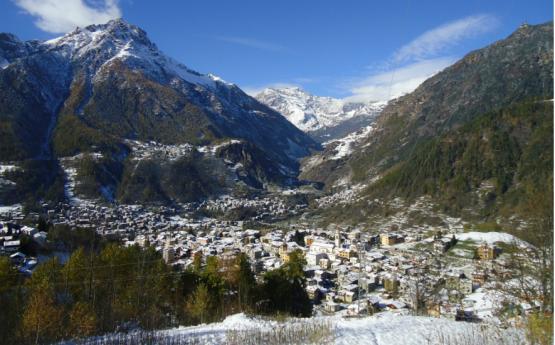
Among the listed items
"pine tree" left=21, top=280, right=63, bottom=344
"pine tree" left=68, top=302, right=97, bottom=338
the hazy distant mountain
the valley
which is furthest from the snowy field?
the hazy distant mountain

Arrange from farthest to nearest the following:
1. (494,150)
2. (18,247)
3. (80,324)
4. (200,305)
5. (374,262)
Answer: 1. (494,150)
2. (374,262)
3. (18,247)
4. (200,305)
5. (80,324)

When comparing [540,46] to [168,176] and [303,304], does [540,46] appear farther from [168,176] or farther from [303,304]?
[303,304]

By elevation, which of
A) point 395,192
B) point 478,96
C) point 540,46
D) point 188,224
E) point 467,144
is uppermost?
point 540,46

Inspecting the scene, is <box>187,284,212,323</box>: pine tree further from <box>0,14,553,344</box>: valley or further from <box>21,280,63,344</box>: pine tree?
<box>21,280,63,344</box>: pine tree

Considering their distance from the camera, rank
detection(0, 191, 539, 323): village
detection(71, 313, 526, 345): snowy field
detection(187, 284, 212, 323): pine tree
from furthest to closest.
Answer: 1. detection(0, 191, 539, 323): village
2. detection(187, 284, 212, 323): pine tree
3. detection(71, 313, 526, 345): snowy field

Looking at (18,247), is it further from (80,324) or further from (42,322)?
(80,324)

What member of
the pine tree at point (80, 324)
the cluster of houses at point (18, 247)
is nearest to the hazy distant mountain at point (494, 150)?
the cluster of houses at point (18, 247)

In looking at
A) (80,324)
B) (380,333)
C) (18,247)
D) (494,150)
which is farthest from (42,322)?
(494,150)

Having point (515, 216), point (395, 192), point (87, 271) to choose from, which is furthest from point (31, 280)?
point (395, 192)
